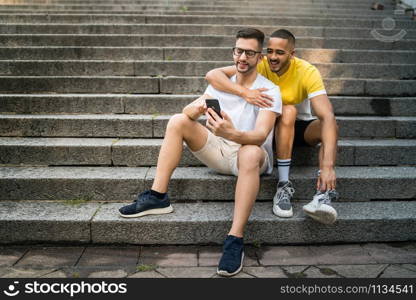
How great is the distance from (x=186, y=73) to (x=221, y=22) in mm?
1853

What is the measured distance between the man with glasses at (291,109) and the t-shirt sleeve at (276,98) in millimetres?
41

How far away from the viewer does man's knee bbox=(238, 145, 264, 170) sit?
2678 millimetres

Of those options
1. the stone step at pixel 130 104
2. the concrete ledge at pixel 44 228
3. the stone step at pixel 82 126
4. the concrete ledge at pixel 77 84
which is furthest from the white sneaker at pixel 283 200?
the concrete ledge at pixel 77 84

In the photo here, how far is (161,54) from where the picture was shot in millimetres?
5000

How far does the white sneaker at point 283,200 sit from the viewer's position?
296 centimetres

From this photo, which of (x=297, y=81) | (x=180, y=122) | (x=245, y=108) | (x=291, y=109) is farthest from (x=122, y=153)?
(x=297, y=81)

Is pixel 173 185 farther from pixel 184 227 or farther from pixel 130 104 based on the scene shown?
pixel 130 104

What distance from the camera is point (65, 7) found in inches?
280

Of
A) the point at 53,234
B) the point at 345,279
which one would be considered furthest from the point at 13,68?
the point at 345,279

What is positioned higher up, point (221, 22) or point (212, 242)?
point (221, 22)

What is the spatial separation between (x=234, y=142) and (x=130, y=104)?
1651mm

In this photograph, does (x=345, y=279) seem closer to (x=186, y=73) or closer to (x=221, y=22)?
(x=186, y=73)

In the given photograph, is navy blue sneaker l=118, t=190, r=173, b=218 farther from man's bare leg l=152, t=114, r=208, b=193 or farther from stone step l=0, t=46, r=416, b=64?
stone step l=0, t=46, r=416, b=64

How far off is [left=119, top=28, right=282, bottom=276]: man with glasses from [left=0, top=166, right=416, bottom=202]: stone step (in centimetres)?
21
